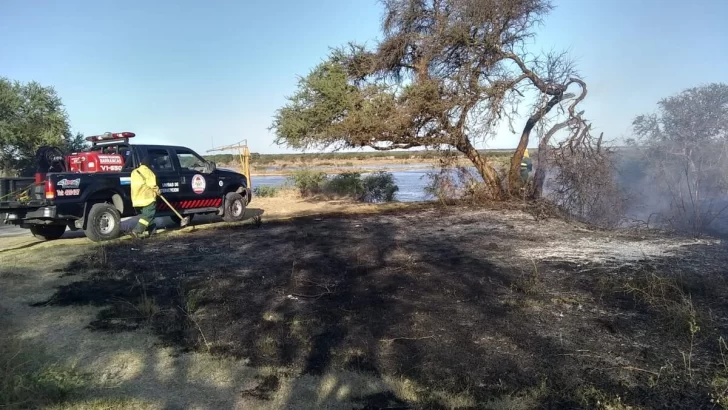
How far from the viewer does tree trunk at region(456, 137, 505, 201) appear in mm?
17156

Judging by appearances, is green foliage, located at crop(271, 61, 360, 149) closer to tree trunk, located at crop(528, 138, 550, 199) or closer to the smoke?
tree trunk, located at crop(528, 138, 550, 199)

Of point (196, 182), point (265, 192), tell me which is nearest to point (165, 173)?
point (196, 182)

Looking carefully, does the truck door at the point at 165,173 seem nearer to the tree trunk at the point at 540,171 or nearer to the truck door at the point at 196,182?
the truck door at the point at 196,182

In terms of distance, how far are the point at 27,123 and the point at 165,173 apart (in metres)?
15.1

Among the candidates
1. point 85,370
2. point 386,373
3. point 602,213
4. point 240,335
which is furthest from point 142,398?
point 602,213

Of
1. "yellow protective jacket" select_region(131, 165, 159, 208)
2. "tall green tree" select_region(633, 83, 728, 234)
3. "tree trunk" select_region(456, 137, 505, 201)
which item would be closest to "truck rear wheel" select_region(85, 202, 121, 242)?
"yellow protective jacket" select_region(131, 165, 159, 208)

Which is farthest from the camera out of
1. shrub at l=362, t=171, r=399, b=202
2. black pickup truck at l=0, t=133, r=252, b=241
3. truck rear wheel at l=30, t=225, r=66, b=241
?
shrub at l=362, t=171, r=399, b=202

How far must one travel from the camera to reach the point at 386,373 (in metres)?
4.23

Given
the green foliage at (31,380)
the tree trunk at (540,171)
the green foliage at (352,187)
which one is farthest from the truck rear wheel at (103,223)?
the tree trunk at (540,171)

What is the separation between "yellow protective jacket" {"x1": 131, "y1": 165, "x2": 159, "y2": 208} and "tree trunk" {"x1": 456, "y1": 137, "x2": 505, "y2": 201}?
32.7 feet

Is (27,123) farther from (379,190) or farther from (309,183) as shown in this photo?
(379,190)

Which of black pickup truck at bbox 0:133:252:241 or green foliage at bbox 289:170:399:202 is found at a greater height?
black pickup truck at bbox 0:133:252:241

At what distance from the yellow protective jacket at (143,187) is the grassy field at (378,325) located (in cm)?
168

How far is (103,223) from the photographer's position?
10695mm
